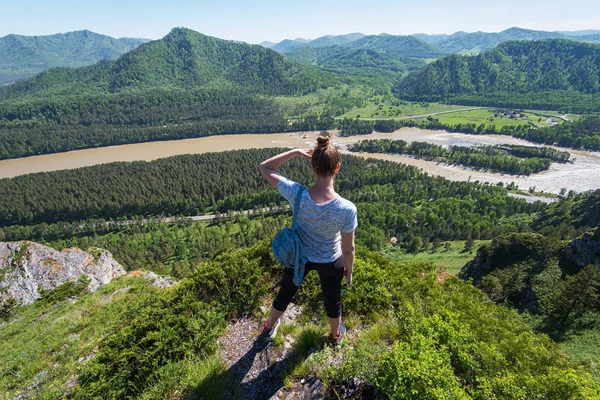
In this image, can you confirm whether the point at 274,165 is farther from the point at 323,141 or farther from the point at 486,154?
the point at 486,154

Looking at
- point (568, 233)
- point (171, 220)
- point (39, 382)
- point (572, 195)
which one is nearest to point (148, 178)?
point (171, 220)

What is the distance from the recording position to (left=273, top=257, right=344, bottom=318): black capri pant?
20.8ft

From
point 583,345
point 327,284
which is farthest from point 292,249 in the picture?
point 583,345

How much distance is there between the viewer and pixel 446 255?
6662 cm

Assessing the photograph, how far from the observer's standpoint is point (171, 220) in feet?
321

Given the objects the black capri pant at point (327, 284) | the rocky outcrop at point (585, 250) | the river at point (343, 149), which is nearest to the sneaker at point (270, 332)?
the black capri pant at point (327, 284)

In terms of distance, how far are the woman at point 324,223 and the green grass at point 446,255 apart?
5395cm

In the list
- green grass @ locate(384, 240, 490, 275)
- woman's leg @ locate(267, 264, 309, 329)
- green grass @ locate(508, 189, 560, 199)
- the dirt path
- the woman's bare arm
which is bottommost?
green grass @ locate(508, 189, 560, 199)

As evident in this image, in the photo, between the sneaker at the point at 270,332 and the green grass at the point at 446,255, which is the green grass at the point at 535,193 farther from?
the sneaker at the point at 270,332

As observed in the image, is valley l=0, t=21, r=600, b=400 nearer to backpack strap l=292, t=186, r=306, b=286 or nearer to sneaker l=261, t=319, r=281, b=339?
sneaker l=261, t=319, r=281, b=339

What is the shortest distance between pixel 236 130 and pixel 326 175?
7623 inches

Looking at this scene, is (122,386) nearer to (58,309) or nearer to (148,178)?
(58,309)

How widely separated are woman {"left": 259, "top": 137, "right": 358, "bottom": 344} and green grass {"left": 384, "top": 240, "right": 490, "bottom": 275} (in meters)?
54.0

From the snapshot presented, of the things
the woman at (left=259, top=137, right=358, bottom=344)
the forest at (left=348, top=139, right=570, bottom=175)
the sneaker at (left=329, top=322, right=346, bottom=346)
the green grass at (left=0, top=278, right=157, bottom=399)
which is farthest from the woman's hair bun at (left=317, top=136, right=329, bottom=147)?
the forest at (left=348, top=139, right=570, bottom=175)
